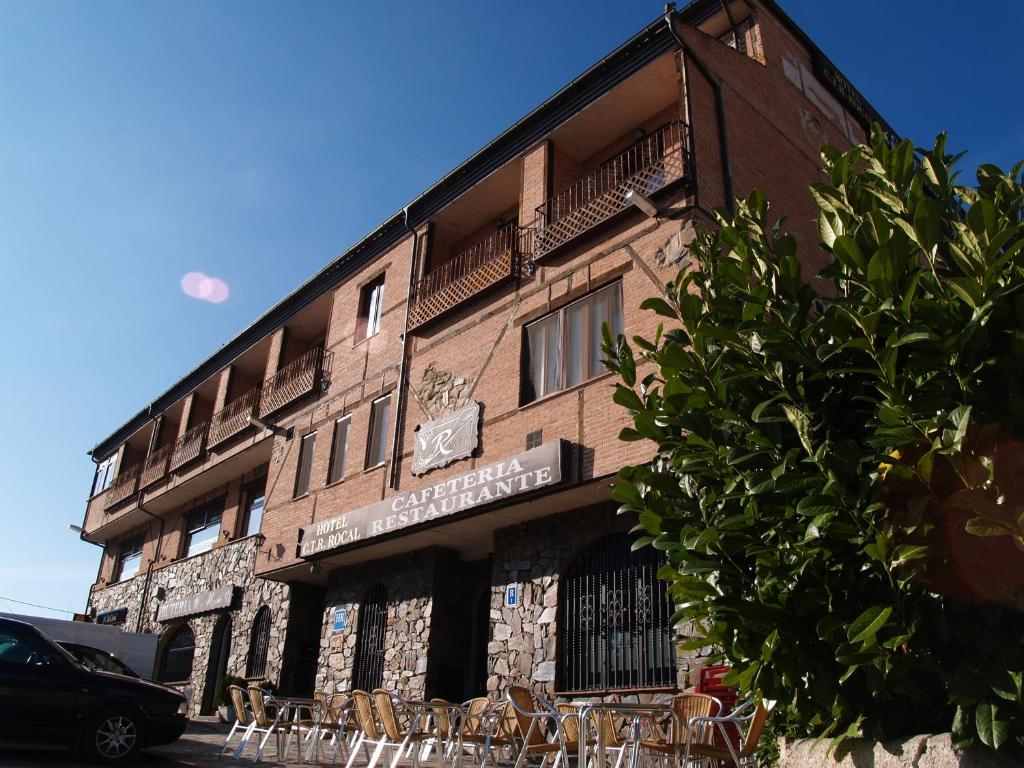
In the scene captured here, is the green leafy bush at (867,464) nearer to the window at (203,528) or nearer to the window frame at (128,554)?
the window at (203,528)

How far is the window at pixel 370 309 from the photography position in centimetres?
1603

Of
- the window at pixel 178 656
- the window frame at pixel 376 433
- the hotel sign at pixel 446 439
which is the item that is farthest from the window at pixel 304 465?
the window at pixel 178 656

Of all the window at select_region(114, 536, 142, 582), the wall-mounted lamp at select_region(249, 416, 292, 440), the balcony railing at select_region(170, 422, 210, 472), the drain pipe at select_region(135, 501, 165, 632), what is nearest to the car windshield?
the wall-mounted lamp at select_region(249, 416, 292, 440)

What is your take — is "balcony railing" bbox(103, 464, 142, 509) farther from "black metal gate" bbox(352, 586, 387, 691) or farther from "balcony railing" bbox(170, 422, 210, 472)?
"black metal gate" bbox(352, 586, 387, 691)

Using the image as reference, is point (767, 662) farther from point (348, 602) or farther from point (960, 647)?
point (348, 602)

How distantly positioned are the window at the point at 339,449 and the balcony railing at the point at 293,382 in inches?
59.0

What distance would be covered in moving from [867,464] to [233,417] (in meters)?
18.9

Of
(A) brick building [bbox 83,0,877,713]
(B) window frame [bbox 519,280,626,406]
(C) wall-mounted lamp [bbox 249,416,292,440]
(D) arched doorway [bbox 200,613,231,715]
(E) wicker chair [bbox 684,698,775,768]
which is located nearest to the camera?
(E) wicker chair [bbox 684,698,775,768]

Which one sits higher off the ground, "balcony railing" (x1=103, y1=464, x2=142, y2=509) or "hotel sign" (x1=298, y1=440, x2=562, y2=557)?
"balcony railing" (x1=103, y1=464, x2=142, y2=509)

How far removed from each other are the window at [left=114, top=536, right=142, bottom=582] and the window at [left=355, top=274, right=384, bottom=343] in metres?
13.8

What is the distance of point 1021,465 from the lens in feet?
9.25

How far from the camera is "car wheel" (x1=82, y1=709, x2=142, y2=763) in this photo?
8.09 metres

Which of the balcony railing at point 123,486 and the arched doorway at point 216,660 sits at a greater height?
the balcony railing at point 123,486

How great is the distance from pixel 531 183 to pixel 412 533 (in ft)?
19.7
